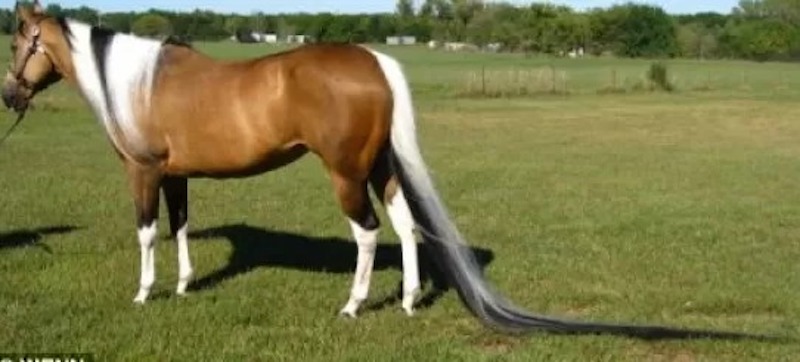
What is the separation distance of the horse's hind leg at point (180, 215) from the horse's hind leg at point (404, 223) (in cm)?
164

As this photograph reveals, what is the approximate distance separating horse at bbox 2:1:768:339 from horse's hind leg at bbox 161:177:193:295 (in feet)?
1.05

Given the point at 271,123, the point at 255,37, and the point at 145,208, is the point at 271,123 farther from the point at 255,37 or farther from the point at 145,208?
the point at 255,37

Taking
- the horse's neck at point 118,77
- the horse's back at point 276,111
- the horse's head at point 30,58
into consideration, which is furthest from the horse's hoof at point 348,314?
the horse's head at point 30,58

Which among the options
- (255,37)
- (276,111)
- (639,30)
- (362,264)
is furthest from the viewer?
(639,30)

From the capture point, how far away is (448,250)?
732 cm

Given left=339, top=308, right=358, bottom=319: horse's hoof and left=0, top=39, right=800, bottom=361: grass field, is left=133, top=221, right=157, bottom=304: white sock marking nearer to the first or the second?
left=0, top=39, right=800, bottom=361: grass field

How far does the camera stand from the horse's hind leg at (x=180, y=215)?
8094mm

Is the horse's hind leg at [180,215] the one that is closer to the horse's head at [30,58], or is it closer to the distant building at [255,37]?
the horse's head at [30,58]

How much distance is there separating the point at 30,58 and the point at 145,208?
1429 mm

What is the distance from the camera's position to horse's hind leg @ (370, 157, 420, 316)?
7.46m

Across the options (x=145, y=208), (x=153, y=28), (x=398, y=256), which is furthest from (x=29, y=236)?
(x=153, y=28)

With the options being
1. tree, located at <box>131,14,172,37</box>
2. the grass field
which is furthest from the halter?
the grass field

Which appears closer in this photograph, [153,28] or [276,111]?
[276,111]

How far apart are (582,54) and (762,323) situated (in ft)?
381
